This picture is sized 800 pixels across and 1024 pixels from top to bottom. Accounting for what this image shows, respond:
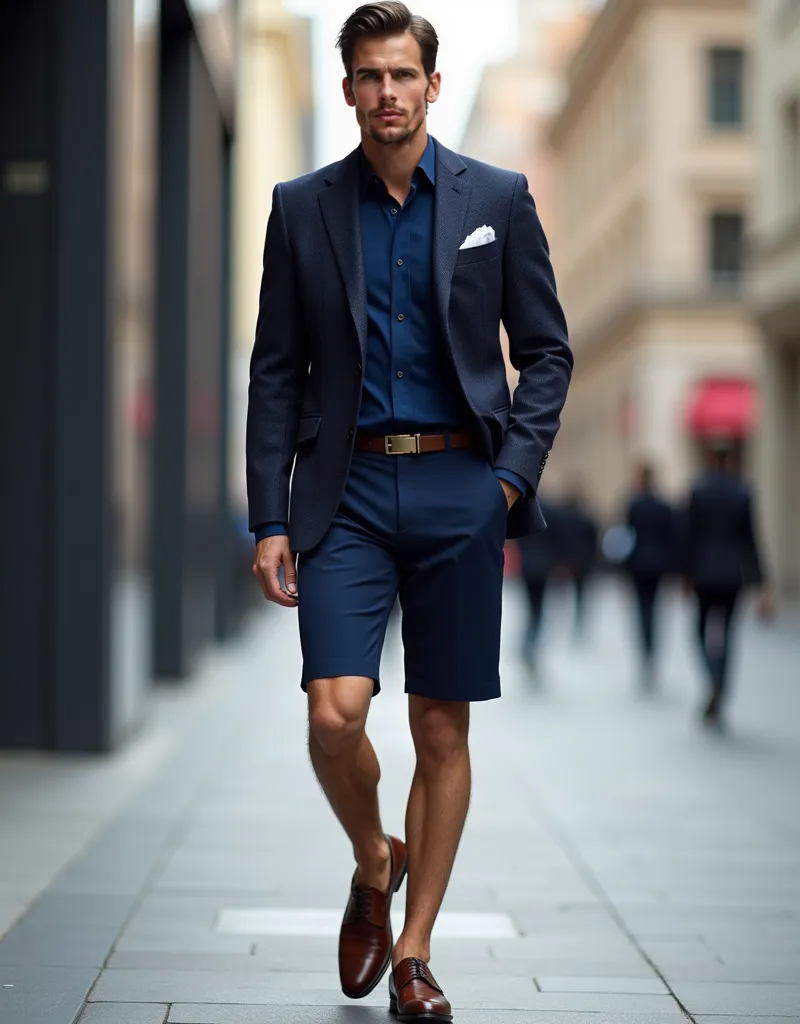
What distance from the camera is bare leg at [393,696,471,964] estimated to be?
13.6 ft

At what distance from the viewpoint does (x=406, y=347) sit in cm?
407

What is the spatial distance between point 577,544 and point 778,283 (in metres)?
9.88

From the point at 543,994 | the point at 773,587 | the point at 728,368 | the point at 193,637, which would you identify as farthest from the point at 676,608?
the point at 543,994

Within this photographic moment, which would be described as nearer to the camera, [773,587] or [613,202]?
[773,587]

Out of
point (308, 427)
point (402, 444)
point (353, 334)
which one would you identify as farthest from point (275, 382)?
point (402, 444)

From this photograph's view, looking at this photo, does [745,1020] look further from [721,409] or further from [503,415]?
[721,409]

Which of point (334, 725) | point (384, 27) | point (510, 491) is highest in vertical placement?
point (384, 27)

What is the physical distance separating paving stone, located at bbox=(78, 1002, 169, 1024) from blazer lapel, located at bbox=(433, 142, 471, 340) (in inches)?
66.3

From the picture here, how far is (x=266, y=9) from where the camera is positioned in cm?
4422

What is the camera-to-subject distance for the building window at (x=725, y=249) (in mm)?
39906

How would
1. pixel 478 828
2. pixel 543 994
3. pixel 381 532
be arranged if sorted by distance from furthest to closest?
pixel 478 828 < pixel 543 994 < pixel 381 532

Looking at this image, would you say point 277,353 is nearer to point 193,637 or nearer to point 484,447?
point 484,447

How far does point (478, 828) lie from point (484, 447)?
329 cm

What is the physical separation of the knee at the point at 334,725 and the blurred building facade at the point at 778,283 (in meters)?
22.6
